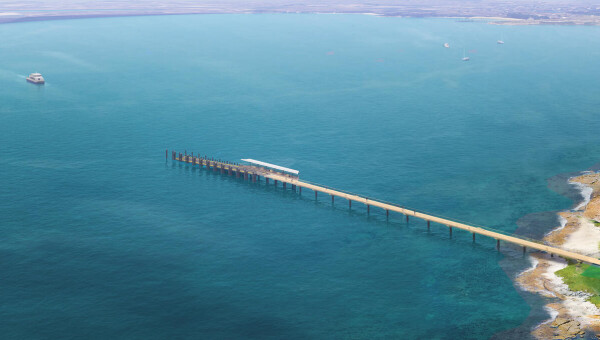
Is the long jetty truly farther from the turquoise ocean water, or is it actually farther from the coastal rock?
the coastal rock

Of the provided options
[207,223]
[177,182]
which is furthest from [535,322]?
[177,182]

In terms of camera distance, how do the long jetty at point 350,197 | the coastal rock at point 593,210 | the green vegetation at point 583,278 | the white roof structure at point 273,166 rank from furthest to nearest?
the white roof structure at point 273,166, the coastal rock at point 593,210, the long jetty at point 350,197, the green vegetation at point 583,278

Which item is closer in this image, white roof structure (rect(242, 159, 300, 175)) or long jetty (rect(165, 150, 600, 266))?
long jetty (rect(165, 150, 600, 266))

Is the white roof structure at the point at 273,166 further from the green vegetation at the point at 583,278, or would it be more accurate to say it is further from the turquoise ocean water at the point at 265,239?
the green vegetation at the point at 583,278

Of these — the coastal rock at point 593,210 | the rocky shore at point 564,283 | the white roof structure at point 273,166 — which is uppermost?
the white roof structure at point 273,166

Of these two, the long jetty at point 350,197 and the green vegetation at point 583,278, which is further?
the long jetty at point 350,197

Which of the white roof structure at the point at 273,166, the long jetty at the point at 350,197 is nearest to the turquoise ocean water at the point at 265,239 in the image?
the long jetty at the point at 350,197

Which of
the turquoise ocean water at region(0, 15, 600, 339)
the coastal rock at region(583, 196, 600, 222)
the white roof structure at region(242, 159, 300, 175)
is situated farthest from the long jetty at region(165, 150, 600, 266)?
the coastal rock at region(583, 196, 600, 222)
